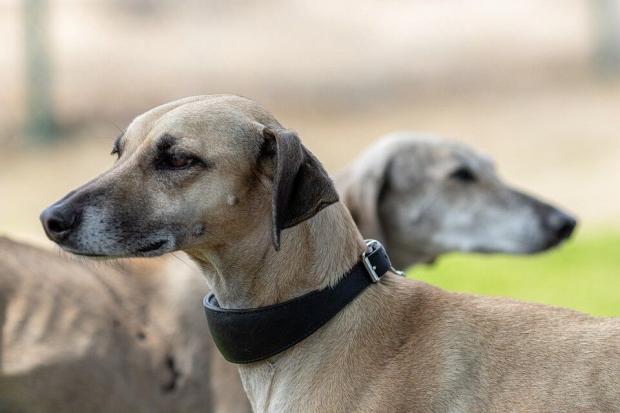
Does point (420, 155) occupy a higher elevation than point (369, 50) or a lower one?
higher

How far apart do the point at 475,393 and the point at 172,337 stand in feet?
7.43

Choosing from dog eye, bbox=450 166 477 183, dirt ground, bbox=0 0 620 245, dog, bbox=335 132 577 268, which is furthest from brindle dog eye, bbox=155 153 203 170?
dirt ground, bbox=0 0 620 245

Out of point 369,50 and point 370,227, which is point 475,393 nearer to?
point 370,227

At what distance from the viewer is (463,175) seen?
6.08 m

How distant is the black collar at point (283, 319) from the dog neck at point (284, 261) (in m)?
0.04

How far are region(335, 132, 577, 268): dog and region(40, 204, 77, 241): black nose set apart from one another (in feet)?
8.66

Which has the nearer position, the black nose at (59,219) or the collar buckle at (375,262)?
the black nose at (59,219)

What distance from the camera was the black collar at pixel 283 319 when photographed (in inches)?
135

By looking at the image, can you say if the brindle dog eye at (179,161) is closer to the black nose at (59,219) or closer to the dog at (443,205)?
the black nose at (59,219)

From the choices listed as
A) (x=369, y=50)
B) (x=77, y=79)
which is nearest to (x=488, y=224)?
(x=77, y=79)

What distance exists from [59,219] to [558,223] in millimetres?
3546

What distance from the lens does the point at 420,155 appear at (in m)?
6.03

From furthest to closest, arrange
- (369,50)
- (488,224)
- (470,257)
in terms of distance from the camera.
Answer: (369,50) → (470,257) → (488,224)

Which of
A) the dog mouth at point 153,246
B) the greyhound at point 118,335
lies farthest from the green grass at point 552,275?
the dog mouth at point 153,246
